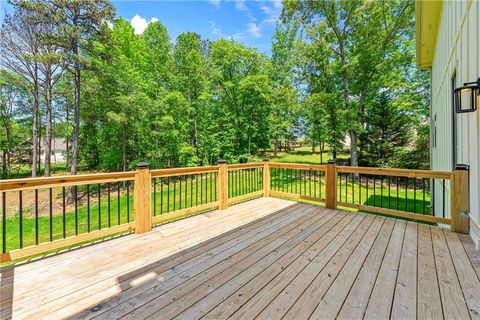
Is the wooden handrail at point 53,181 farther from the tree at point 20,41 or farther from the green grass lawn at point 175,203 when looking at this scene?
the tree at point 20,41

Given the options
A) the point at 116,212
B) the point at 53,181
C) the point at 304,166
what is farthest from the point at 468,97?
the point at 116,212

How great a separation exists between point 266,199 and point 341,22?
10754 mm

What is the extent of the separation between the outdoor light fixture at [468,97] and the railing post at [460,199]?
3.32 feet

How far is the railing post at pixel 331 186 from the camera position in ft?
14.8

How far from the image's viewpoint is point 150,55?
1498 centimetres

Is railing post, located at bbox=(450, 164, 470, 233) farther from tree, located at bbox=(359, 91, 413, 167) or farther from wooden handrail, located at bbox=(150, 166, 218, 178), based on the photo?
tree, located at bbox=(359, 91, 413, 167)

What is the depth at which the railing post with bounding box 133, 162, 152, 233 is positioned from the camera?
3270 mm

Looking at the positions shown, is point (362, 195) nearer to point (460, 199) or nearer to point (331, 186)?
point (331, 186)

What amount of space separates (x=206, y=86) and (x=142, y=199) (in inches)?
509

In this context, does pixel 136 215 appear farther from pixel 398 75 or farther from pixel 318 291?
pixel 398 75

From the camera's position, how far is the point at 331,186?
15.0 ft

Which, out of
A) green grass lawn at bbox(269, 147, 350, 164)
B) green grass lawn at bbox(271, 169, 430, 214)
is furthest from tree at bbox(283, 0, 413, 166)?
green grass lawn at bbox(269, 147, 350, 164)

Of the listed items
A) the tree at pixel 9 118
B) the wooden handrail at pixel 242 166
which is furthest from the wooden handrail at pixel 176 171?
the tree at pixel 9 118

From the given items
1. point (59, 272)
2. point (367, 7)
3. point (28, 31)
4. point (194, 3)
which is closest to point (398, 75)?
point (367, 7)
